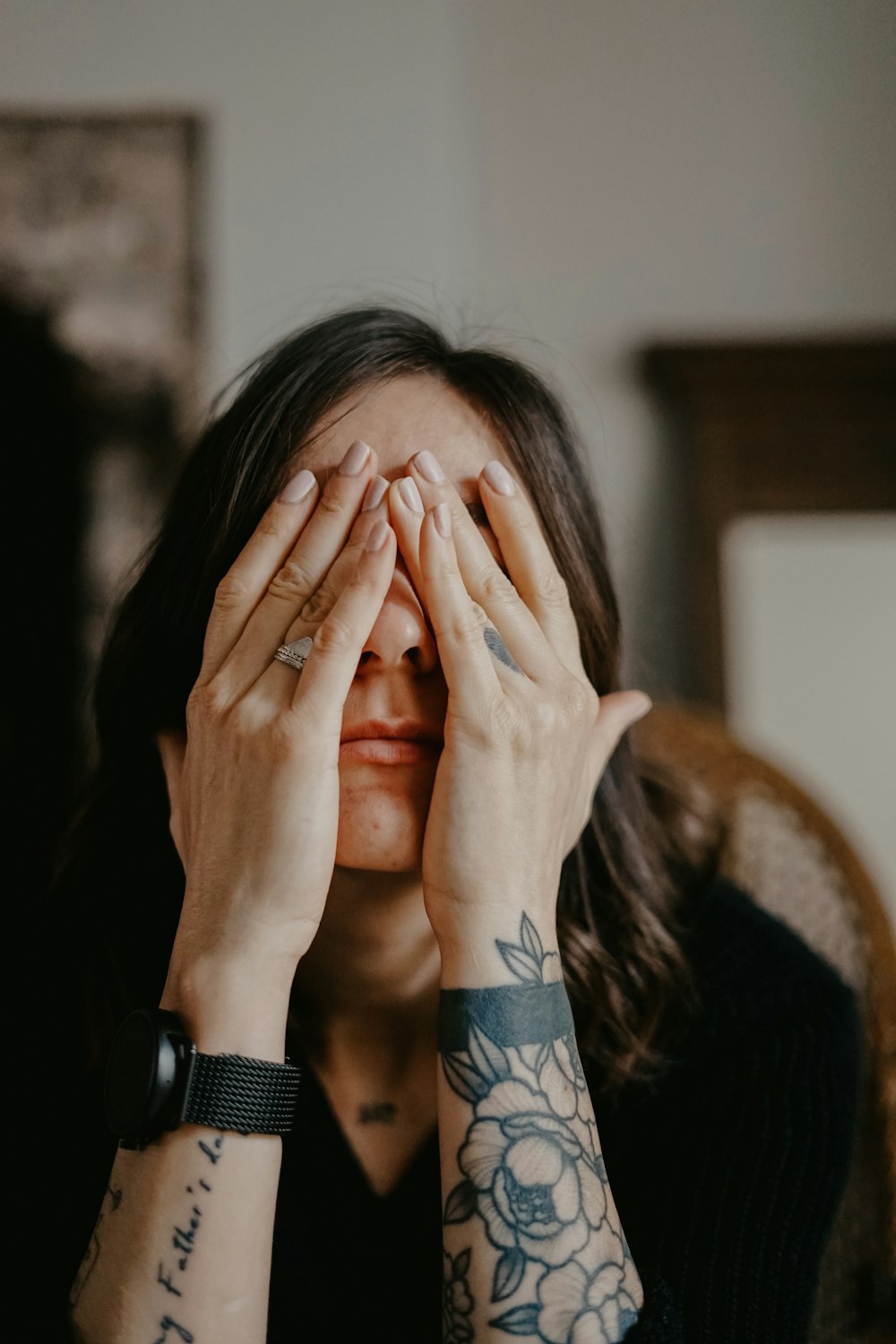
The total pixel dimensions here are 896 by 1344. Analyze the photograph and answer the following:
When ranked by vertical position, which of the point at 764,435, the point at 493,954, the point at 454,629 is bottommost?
the point at 493,954

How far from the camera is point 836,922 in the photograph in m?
1.03

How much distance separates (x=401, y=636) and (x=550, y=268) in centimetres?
156

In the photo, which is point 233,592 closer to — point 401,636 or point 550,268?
point 401,636

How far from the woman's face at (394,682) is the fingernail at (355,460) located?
0.03m

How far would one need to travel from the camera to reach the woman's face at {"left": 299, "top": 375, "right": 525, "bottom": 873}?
2.43 ft

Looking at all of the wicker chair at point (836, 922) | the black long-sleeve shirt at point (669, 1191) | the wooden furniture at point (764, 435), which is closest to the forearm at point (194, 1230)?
the black long-sleeve shirt at point (669, 1191)

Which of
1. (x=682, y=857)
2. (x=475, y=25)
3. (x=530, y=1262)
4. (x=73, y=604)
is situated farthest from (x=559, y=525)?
(x=475, y=25)

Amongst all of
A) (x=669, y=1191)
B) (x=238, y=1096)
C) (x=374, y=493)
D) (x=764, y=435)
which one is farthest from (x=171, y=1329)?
(x=764, y=435)

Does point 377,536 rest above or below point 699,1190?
above

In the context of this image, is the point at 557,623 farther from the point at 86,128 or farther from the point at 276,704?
the point at 86,128

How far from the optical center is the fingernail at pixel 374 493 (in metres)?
0.73

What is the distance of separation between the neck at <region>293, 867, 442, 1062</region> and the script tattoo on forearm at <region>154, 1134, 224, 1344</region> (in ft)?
0.77

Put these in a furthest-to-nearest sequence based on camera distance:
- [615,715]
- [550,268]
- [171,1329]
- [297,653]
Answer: [550,268], [615,715], [297,653], [171,1329]

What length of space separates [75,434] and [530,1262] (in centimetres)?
135
